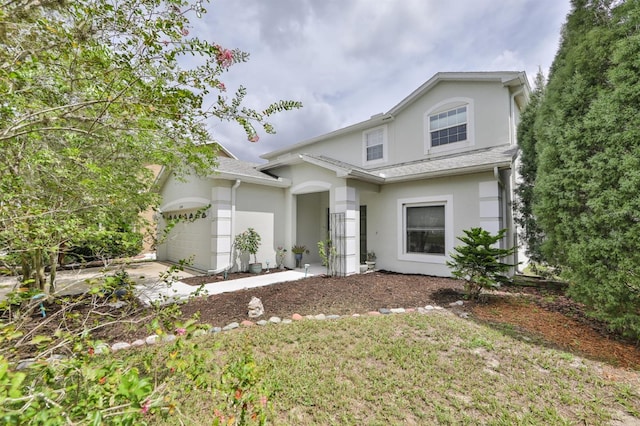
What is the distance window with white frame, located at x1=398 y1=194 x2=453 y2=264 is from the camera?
26.6 ft

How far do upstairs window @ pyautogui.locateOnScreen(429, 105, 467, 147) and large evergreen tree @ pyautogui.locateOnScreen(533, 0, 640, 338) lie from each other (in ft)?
14.1

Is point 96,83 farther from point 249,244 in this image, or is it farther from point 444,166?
point 444,166

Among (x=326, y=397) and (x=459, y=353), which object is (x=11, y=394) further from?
(x=459, y=353)

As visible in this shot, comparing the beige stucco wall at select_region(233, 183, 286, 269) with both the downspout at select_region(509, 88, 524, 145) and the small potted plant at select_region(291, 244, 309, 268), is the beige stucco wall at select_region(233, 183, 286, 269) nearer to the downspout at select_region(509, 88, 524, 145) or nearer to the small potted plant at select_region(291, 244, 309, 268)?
the small potted plant at select_region(291, 244, 309, 268)

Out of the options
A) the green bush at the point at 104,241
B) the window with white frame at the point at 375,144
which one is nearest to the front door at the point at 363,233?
the window with white frame at the point at 375,144

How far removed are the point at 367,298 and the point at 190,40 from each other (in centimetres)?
577

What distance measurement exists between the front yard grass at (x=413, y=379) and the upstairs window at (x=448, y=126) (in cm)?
740

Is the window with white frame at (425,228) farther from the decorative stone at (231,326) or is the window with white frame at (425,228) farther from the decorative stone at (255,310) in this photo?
the decorative stone at (231,326)

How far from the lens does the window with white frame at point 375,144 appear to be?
37.5 ft

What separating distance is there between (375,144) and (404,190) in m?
3.62

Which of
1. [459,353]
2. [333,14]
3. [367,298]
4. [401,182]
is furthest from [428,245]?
[333,14]

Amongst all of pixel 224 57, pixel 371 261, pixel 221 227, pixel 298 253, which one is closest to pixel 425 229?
pixel 371 261

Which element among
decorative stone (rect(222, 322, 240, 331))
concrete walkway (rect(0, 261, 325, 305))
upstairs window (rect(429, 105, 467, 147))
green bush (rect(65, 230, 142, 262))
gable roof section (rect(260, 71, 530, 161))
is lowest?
decorative stone (rect(222, 322, 240, 331))

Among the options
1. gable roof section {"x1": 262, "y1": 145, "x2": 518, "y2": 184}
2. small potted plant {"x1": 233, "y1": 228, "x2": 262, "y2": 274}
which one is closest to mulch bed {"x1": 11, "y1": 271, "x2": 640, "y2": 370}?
small potted plant {"x1": 233, "y1": 228, "x2": 262, "y2": 274}
